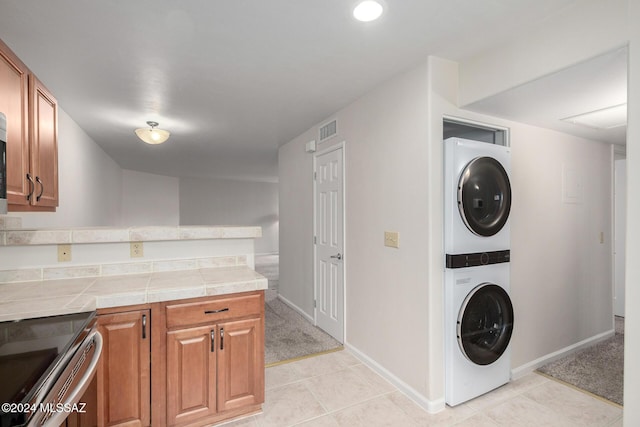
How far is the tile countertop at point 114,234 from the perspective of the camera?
6.27 ft

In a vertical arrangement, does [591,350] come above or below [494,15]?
below

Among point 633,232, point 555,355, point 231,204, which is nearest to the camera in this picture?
point 633,232

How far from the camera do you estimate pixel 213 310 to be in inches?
76.3

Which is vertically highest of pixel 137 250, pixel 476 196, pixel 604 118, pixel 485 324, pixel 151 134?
pixel 151 134

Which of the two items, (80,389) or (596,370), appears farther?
(596,370)

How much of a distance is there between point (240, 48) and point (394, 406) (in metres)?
2.67

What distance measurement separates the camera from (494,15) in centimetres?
172

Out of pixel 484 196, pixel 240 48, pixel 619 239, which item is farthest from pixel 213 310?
pixel 619 239

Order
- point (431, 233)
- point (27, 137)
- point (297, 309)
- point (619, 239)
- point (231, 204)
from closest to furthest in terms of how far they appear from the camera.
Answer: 1. point (27, 137)
2. point (431, 233)
3. point (619, 239)
4. point (297, 309)
5. point (231, 204)

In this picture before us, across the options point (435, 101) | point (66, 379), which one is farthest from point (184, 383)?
point (435, 101)

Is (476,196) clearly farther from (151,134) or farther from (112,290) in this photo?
(151,134)

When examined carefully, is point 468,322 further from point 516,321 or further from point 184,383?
point 184,383

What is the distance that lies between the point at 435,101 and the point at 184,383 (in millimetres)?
2427

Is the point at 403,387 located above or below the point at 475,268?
below
